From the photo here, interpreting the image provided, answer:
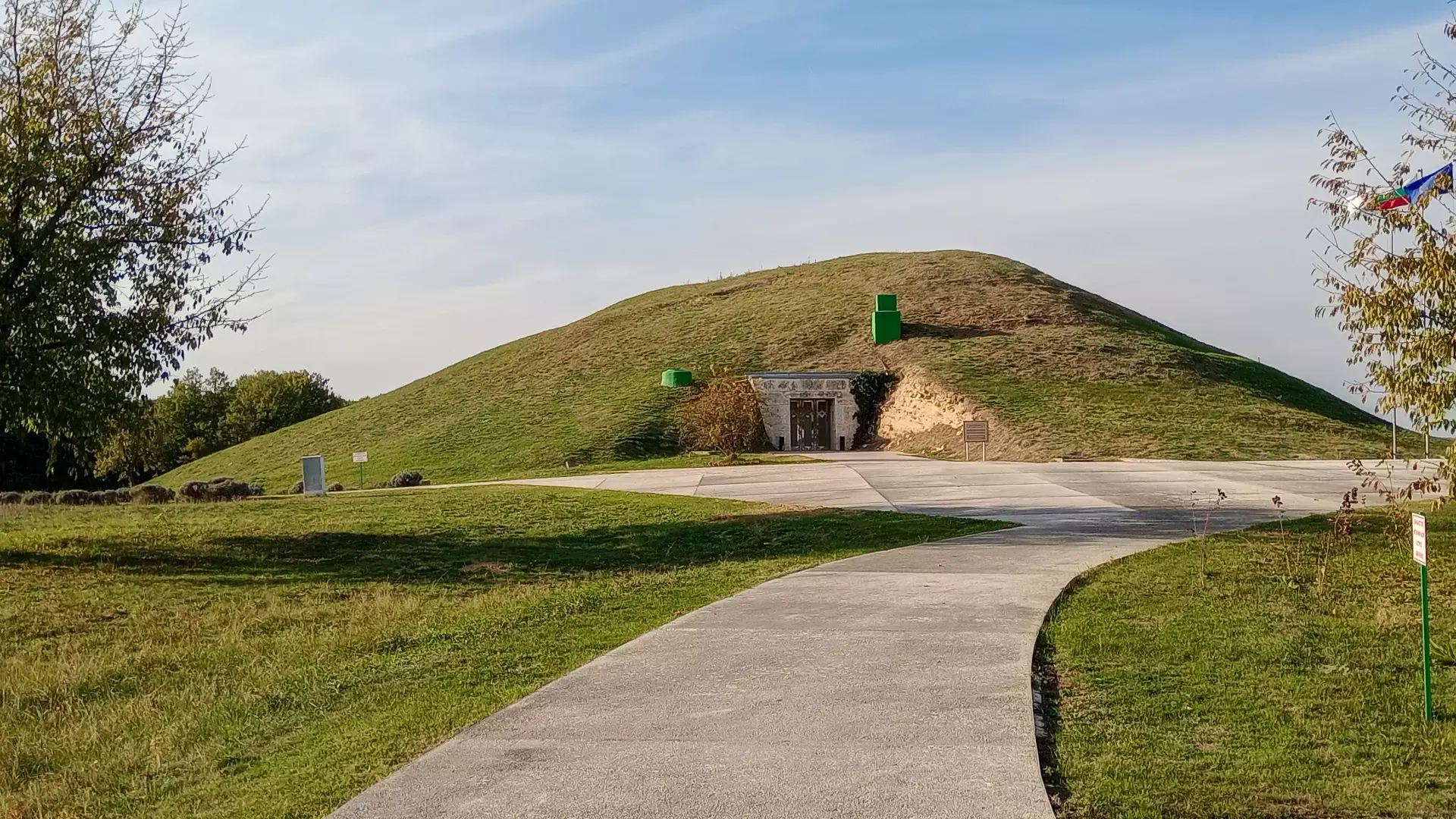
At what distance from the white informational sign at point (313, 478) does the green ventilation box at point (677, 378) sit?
18.5 metres

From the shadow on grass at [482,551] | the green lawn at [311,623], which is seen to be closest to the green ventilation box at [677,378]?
the green lawn at [311,623]

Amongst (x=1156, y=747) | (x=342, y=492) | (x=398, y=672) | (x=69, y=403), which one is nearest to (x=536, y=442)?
(x=342, y=492)

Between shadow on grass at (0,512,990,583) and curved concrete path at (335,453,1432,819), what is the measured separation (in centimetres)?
250

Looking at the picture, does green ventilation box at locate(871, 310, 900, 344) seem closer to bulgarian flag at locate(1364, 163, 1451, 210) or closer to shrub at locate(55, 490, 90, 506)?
shrub at locate(55, 490, 90, 506)

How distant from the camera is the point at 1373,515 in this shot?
15422 millimetres

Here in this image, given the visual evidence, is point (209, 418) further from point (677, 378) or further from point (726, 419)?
point (726, 419)

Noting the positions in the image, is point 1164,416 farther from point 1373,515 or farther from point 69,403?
point 69,403

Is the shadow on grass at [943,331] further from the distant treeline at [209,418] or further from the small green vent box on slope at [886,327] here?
the distant treeline at [209,418]

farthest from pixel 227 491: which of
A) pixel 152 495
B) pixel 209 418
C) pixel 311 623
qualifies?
pixel 209 418

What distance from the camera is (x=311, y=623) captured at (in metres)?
10.9

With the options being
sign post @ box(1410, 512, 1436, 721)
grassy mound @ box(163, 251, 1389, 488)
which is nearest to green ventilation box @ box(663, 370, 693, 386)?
grassy mound @ box(163, 251, 1389, 488)

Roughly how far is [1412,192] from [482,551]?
38.6ft

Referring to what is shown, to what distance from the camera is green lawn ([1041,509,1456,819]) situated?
497 cm

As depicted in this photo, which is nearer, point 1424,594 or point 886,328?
point 1424,594
